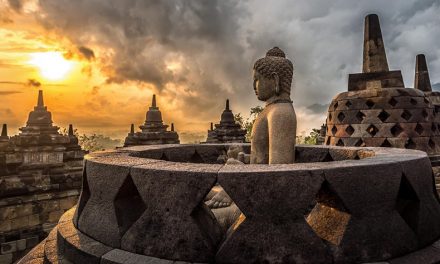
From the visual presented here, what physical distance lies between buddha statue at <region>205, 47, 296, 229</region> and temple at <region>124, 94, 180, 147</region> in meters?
12.1

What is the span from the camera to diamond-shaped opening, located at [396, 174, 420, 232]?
2.04m

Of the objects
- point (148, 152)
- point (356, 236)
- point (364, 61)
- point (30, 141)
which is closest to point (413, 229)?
point (356, 236)

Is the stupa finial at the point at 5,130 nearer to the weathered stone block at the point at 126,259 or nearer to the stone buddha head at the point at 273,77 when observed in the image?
the stone buddha head at the point at 273,77

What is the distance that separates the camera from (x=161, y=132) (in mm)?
15250

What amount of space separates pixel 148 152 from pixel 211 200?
1698 mm

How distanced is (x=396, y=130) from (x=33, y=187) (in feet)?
28.7

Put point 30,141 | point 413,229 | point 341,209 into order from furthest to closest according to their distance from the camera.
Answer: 1. point 30,141
2. point 413,229
3. point 341,209

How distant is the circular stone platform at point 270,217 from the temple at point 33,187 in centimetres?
667

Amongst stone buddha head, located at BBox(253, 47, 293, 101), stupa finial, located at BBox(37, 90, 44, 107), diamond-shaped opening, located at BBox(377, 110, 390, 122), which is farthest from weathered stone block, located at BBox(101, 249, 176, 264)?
stupa finial, located at BBox(37, 90, 44, 107)

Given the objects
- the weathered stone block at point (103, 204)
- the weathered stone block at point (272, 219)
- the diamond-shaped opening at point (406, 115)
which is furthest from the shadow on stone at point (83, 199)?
the diamond-shaped opening at point (406, 115)

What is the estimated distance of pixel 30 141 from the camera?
9.04 metres

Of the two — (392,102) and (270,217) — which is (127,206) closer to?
(270,217)

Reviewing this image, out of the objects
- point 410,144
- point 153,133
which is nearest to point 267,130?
point 410,144

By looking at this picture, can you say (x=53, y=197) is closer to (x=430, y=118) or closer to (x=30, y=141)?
(x=30, y=141)
